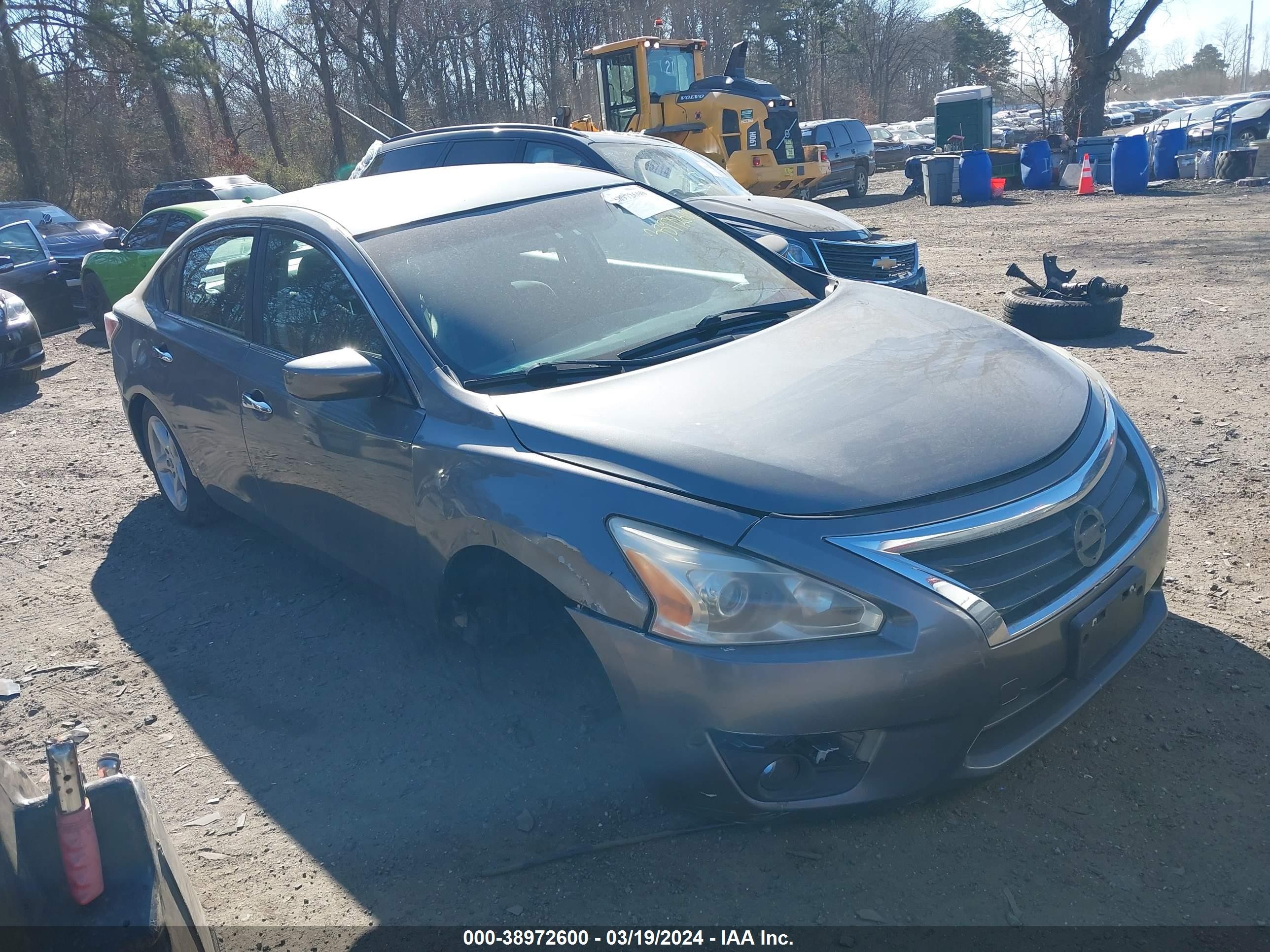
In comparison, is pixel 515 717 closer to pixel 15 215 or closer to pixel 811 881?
pixel 811 881

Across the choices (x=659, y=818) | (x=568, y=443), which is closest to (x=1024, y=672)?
(x=659, y=818)

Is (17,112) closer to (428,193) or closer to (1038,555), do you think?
(428,193)

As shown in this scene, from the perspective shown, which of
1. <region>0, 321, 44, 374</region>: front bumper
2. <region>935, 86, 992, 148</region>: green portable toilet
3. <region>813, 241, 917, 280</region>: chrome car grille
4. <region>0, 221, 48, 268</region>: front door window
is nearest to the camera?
<region>813, 241, 917, 280</region>: chrome car grille

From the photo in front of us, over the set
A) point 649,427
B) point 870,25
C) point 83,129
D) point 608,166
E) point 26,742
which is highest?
point 870,25

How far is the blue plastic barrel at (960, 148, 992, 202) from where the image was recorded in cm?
2027

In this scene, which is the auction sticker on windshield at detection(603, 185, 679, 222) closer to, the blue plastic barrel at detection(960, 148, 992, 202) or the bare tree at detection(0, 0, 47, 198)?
the blue plastic barrel at detection(960, 148, 992, 202)

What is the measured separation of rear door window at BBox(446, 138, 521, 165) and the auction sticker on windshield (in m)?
5.31

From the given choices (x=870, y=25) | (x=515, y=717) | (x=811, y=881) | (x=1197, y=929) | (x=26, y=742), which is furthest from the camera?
(x=870, y=25)

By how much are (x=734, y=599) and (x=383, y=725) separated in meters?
1.67

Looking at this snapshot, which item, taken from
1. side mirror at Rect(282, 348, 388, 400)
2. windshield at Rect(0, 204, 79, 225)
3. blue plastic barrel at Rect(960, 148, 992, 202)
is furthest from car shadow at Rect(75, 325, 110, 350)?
blue plastic barrel at Rect(960, 148, 992, 202)

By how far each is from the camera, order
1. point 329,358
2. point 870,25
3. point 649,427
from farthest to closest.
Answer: point 870,25 → point 329,358 → point 649,427

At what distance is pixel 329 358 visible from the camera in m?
3.21

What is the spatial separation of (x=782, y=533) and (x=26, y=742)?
2.98 metres

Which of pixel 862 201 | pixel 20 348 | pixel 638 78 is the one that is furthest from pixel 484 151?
pixel 862 201
